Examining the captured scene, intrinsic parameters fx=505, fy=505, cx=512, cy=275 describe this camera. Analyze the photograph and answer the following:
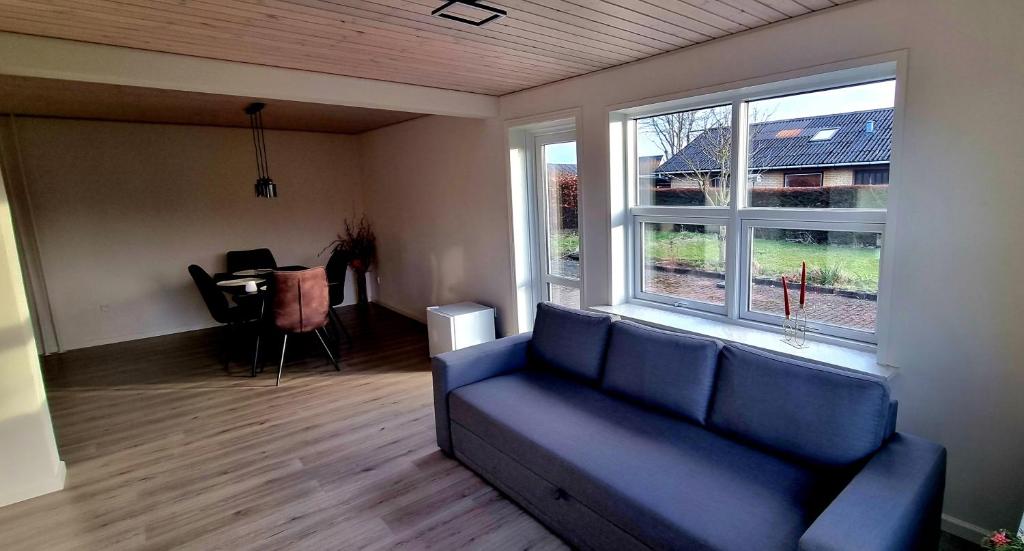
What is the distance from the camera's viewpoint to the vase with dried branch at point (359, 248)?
684cm

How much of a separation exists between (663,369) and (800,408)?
2.05ft

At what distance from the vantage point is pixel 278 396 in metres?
4.02

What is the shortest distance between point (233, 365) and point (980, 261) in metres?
5.40

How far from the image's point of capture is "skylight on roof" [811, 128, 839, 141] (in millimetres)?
2623

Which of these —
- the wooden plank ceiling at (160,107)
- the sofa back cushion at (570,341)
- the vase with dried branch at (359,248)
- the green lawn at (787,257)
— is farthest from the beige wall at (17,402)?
the vase with dried branch at (359,248)

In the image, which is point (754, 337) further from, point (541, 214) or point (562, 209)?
point (541, 214)

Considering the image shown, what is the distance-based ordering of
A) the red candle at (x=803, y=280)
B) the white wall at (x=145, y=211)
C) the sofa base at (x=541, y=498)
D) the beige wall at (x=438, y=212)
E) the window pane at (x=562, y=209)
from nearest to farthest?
the sofa base at (x=541, y=498)
the red candle at (x=803, y=280)
the window pane at (x=562, y=209)
the beige wall at (x=438, y=212)
the white wall at (x=145, y=211)

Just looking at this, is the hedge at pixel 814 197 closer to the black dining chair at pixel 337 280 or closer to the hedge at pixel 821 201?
the hedge at pixel 821 201

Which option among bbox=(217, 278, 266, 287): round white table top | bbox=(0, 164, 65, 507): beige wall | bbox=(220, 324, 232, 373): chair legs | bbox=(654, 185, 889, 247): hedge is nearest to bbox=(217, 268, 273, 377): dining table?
bbox=(217, 278, 266, 287): round white table top

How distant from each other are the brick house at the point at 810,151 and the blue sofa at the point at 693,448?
3.65 ft

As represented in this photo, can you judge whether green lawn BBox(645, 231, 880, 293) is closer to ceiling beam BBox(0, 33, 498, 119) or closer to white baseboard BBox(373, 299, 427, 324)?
ceiling beam BBox(0, 33, 498, 119)

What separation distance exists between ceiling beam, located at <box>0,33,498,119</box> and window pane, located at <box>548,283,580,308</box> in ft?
6.06

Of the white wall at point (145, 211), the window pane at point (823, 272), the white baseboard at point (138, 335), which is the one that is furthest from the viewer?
the white baseboard at point (138, 335)

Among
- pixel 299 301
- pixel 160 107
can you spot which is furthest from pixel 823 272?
pixel 160 107
